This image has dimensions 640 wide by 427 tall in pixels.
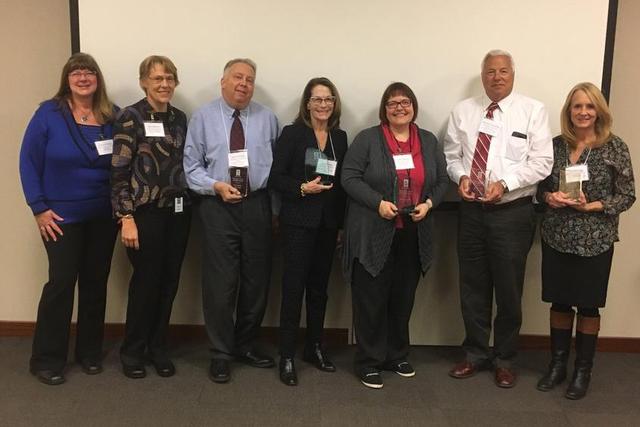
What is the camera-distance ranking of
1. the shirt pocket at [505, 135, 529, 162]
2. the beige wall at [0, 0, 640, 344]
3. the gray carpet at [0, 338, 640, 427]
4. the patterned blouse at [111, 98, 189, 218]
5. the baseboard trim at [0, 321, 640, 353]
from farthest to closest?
the baseboard trim at [0, 321, 640, 353] < the beige wall at [0, 0, 640, 344] < the shirt pocket at [505, 135, 529, 162] < the patterned blouse at [111, 98, 189, 218] < the gray carpet at [0, 338, 640, 427]

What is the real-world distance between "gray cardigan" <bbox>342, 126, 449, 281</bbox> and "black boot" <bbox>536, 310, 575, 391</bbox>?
31.3 inches

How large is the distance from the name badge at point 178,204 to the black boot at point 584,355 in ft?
7.03

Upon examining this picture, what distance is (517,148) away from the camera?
272 cm

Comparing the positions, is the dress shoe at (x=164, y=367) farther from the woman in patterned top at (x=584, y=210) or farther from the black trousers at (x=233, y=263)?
the woman in patterned top at (x=584, y=210)

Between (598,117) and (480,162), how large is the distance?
0.59 metres

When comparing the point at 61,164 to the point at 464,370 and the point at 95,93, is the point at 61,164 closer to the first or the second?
the point at 95,93

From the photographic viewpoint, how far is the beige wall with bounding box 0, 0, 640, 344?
3.17 meters

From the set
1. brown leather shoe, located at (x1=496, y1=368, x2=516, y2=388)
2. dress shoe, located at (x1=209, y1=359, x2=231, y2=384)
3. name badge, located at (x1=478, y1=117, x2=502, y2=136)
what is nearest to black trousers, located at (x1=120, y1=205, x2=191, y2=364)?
dress shoe, located at (x1=209, y1=359, x2=231, y2=384)

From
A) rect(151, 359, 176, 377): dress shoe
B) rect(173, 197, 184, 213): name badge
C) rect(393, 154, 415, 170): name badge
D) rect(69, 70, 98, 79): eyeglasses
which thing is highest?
rect(69, 70, 98, 79): eyeglasses

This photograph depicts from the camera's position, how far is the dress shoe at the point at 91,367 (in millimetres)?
2889

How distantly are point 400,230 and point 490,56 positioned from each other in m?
1.01

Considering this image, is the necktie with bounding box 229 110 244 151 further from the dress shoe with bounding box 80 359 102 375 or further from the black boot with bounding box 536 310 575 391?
the black boot with bounding box 536 310 575 391

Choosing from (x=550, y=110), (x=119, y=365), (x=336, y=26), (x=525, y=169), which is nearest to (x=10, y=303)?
Answer: (x=119, y=365)

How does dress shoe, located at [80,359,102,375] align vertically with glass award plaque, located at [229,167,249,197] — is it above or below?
below
